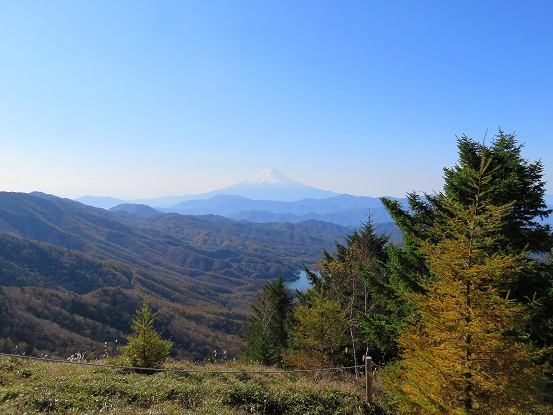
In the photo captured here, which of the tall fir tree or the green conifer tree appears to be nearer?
the tall fir tree

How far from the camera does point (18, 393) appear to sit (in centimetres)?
789

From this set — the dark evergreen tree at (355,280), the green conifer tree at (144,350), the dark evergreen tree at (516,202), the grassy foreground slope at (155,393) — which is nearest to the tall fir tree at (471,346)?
→ the dark evergreen tree at (516,202)

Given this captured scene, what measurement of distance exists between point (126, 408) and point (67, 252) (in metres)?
164

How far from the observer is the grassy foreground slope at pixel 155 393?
773 centimetres

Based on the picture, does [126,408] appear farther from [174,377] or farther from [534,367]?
[534,367]

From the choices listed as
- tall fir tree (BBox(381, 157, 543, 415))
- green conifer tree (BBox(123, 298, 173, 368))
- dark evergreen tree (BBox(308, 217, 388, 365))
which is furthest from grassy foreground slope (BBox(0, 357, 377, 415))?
dark evergreen tree (BBox(308, 217, 388, 365))

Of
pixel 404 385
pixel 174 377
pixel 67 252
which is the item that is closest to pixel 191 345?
pixel 174 377

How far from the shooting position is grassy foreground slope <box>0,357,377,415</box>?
773cm

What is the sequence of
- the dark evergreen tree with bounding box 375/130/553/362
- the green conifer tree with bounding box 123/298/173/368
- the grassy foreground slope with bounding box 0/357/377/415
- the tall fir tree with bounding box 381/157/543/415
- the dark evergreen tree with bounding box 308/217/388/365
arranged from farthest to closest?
the dark evergreen tree with bounding box 308/217/388/365 → the green conifer tree with bounding box 123/298/173/368 → the dark evergreen tree with bounding box 375/130/553/362 → the grassy foreground slope with bounding box 0/357/377/415 → the tall fir tree with bounding box 381/157/543/415

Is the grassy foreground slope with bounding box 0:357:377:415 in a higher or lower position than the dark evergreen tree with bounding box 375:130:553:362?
Answer: lower

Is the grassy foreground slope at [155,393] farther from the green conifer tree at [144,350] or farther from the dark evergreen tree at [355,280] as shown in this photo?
the dark evergreen tree at [355,280]

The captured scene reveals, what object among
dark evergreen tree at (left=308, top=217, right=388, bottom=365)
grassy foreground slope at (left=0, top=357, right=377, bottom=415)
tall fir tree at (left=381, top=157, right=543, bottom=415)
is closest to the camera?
tall fir tree at (left=381, top=157, right=543, bottom=415)

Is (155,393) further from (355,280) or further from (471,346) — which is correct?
(355,280)

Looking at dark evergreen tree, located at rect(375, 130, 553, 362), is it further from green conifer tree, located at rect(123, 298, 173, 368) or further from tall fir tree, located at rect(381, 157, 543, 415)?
green conifer tree, located at rect(123, 298, 173, 368)
